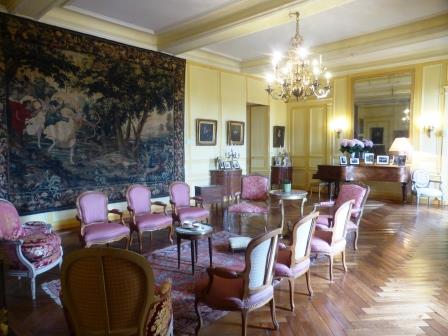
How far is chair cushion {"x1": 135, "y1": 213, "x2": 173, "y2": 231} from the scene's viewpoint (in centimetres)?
458

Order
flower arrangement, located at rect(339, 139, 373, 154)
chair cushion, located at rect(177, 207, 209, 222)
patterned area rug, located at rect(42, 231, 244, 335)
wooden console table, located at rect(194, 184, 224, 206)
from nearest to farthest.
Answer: patterned area rug, located at rect(42, 231, 244, 335)
chair cushion, located at rect(177, 207, 209, 222)
wooden console table, located at rect(194, 184, 224, 206)
flower arrangement, located at rect(339, 139, 373, 154)

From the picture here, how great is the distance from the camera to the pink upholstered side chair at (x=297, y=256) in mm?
2789

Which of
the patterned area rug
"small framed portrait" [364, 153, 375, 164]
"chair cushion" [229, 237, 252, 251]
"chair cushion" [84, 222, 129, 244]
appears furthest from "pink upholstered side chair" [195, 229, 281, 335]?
"small framed portrait" [364, 153, 375, 164]

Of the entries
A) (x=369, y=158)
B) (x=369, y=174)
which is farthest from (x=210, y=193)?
(x=369, y=158)

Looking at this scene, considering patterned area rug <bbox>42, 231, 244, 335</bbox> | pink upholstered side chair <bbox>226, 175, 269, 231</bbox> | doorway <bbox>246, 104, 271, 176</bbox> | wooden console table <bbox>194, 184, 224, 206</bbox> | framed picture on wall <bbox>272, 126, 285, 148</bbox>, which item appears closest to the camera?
patterned area rug <bbox>42, 231, 244, 335</bbox>

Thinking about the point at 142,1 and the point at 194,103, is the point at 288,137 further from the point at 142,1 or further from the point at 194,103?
the point at 142,1

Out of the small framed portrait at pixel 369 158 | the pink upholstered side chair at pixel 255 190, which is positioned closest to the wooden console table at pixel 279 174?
the small framed portrait at pixel 369 158

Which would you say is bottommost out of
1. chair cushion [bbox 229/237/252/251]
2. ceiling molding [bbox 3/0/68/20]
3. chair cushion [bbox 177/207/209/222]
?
chair cushion [bbox 229/237/252/251]

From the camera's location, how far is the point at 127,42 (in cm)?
609

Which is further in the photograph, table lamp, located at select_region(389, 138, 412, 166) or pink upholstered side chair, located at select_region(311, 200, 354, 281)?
table lamp, located at select_region(389, 138, 412, 166)

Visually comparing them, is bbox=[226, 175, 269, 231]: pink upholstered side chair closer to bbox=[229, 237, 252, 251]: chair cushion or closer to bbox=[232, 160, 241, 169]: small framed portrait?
bbox=[229, 237, 252, 251]: chair cushion

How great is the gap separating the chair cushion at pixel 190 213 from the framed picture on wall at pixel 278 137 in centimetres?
532

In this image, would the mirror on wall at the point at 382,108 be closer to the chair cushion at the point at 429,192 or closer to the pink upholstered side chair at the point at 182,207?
the chair cushion at the point at 429,192

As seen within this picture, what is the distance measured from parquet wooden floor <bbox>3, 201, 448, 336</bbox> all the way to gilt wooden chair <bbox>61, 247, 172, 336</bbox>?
0.90 meters
